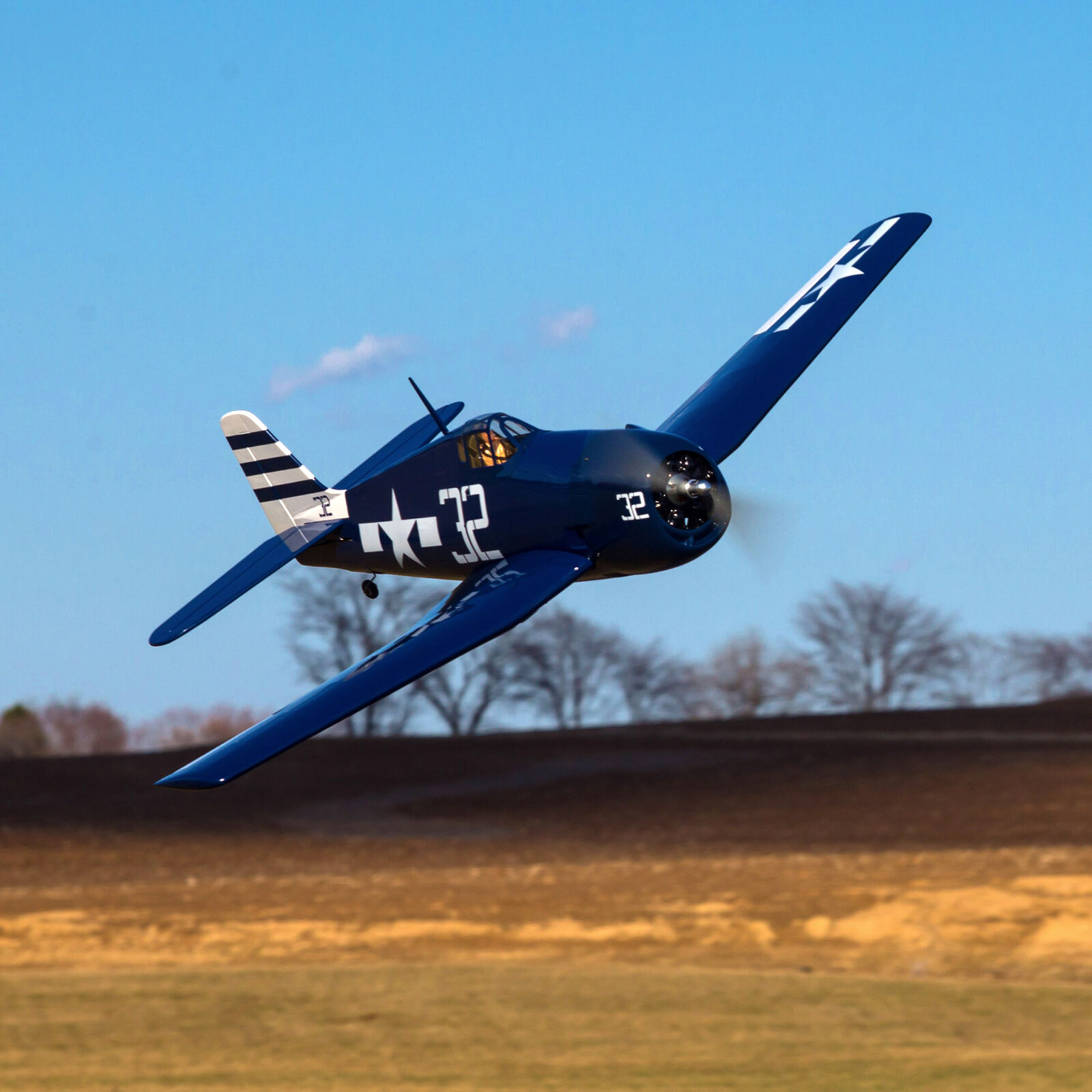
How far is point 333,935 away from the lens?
9675 cm

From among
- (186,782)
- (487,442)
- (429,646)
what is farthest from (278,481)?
(186,782)

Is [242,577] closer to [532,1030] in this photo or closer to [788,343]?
[788,343]

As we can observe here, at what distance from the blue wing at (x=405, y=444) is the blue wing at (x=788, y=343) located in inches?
59.6

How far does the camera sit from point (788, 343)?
13.4 metres

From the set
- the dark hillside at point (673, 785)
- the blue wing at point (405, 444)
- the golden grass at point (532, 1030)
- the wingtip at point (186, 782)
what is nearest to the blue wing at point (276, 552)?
the blue wing at point (405, 444)

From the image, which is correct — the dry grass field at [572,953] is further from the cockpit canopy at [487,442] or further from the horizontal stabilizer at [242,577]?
the cockpit canopy at [487,442]

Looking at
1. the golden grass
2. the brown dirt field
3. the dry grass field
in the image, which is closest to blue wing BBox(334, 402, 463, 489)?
the dry grass field

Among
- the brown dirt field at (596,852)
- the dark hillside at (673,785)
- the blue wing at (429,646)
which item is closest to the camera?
the blue wing at (429,646)

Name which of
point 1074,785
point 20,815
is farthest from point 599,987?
point 20,815

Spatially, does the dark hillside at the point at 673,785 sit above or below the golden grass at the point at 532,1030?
above

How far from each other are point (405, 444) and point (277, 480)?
965 millimetres

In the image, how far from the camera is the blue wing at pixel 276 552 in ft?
29.0

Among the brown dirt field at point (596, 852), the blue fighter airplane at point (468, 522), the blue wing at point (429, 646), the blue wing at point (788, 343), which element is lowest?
the brown dirt field at point (596, 852)

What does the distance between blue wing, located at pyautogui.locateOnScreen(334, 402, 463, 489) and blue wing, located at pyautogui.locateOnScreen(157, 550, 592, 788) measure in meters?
1.18
